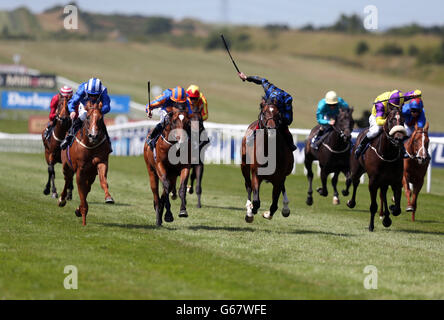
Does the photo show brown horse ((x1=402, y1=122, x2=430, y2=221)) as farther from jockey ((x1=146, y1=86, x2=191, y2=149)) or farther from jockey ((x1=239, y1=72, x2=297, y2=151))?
jockey ((x1=146, y1=86, x2=191, y2=149))

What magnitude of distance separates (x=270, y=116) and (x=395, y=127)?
1786 millimetres

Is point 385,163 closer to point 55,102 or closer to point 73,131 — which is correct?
point 73,131

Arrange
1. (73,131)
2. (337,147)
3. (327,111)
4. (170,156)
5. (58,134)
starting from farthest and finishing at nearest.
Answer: (327,111) → (337,147) → (58,134) → (73,131) → (170,156)

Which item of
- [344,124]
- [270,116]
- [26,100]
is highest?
[26,100]

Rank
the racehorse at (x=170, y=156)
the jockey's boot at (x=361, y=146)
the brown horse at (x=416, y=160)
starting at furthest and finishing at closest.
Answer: the brown horse at (x=416, y=160) → the jockey's boot at (x=361, y=146) → the racehorse at (x=170, y=156)

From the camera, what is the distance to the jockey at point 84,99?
1250 cm

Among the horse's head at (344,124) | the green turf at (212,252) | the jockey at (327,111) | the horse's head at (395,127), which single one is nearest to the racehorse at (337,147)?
the horse's head at (344,124)

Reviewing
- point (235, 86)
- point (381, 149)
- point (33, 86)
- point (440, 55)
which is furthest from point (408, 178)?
point (440, 55)

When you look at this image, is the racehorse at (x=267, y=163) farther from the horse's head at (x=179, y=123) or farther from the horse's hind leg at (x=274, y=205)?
the horse's head at (x=179, y=123)

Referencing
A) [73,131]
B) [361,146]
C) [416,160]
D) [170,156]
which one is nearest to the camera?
[170,156]

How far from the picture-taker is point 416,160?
14773 millimetres

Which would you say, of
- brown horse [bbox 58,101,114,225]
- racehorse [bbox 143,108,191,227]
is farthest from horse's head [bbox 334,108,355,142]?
brown horse [bbox 58,101,114,225]

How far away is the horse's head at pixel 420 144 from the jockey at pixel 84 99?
5057 mm

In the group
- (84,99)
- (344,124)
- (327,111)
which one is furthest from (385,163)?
(84,99)
